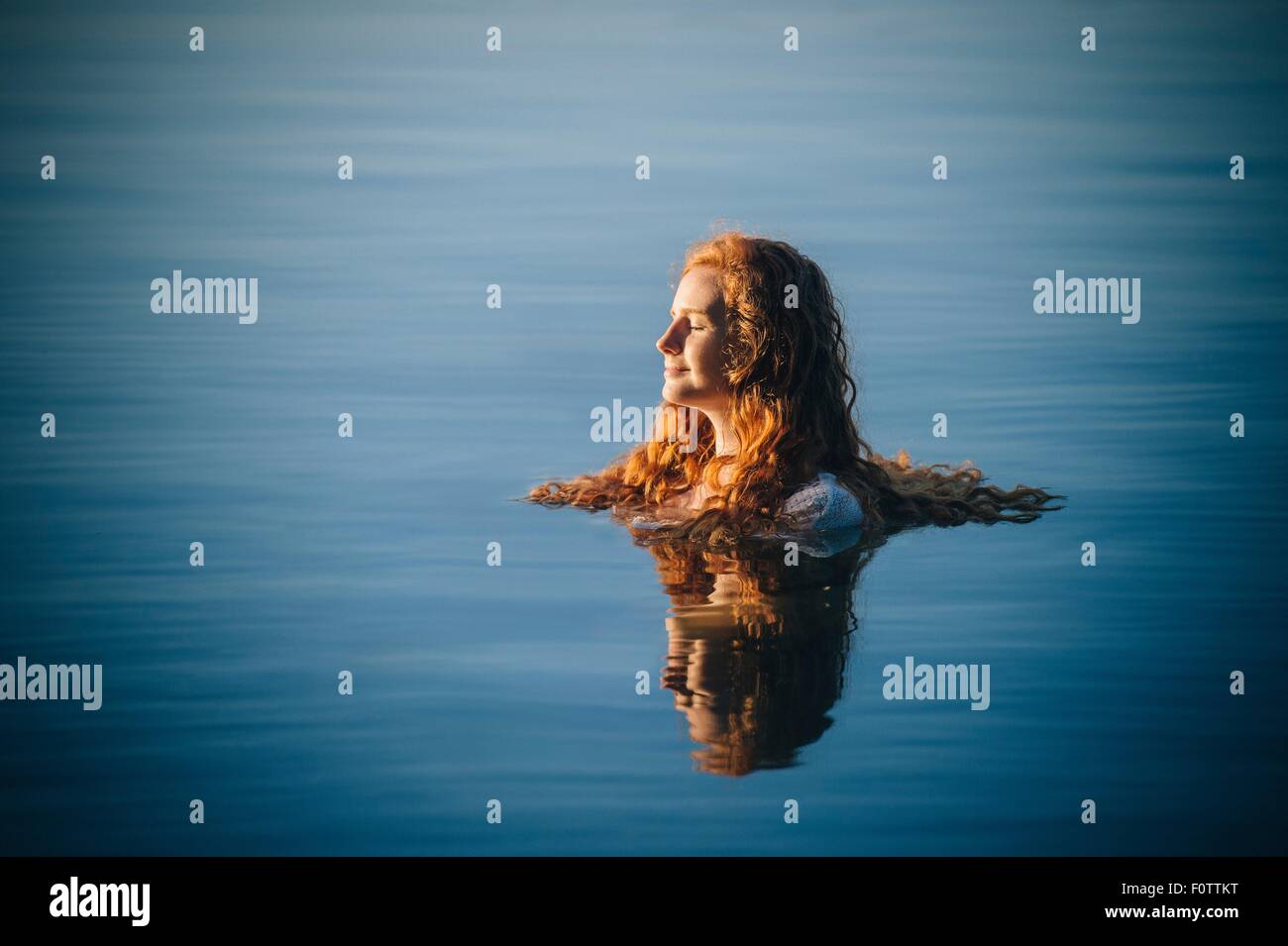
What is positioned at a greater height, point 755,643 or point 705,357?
point 705,357

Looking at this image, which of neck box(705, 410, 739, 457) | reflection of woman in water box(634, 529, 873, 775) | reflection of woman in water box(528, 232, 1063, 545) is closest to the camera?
reflection of woman in water box(634, 529, 873, 775)

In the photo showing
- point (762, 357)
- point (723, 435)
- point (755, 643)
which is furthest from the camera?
point (723, 435)

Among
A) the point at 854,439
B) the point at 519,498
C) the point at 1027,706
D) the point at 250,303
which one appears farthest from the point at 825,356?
the point at 250,303

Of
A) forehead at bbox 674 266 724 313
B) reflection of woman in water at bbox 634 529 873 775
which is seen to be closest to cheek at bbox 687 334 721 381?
forehead at bbox 674 266 724 313

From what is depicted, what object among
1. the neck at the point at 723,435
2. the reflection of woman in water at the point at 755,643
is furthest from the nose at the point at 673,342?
the reflection of woman in water at the point at 755,643

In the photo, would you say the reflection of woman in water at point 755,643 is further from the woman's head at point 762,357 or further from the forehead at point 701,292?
the forehead at point 701,292

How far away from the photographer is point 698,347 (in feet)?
→ 21.8

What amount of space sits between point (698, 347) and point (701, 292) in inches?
8.4

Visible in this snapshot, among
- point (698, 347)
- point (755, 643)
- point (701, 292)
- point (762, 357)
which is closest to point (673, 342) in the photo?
point (698, 347)

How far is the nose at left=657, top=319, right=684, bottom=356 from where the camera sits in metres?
6.68

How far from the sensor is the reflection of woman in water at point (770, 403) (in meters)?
6.50

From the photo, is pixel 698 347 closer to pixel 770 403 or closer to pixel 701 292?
pixel 701 292

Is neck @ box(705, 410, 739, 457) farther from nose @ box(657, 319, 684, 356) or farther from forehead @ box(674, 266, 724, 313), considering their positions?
forehead @ box(674, 266, 724, 313)

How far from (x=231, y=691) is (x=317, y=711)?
301 millimetres
